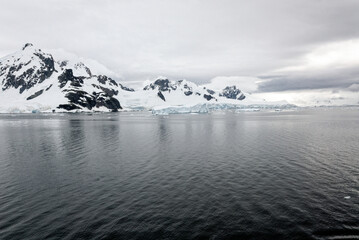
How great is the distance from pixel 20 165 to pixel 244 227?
Result: 37.3 metres

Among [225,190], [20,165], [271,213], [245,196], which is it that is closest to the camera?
[271,213]

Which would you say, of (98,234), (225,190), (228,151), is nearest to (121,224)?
(98,234)

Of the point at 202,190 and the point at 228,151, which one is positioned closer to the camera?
the point at 202,190

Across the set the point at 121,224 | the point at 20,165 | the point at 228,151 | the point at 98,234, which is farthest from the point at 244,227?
the point at 20,165

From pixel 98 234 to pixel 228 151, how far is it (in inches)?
1405

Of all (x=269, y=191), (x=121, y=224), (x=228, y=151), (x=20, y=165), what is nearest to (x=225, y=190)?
(x=269, y=191)

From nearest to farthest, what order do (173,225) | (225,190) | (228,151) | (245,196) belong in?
(173,225), (245,196), (225,190), (228,151)

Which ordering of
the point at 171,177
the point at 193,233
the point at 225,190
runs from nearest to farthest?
the point at 193,233 → the point at 225,190 → the point at 171,177

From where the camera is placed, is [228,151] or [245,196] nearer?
[245,196]

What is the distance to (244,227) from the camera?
62.4 ft

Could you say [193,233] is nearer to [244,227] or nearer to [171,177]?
[244,227]

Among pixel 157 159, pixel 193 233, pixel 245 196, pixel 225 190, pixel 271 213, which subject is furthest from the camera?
pixel 157 159

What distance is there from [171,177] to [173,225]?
42.7ft

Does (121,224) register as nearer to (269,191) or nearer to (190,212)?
(190,212)
